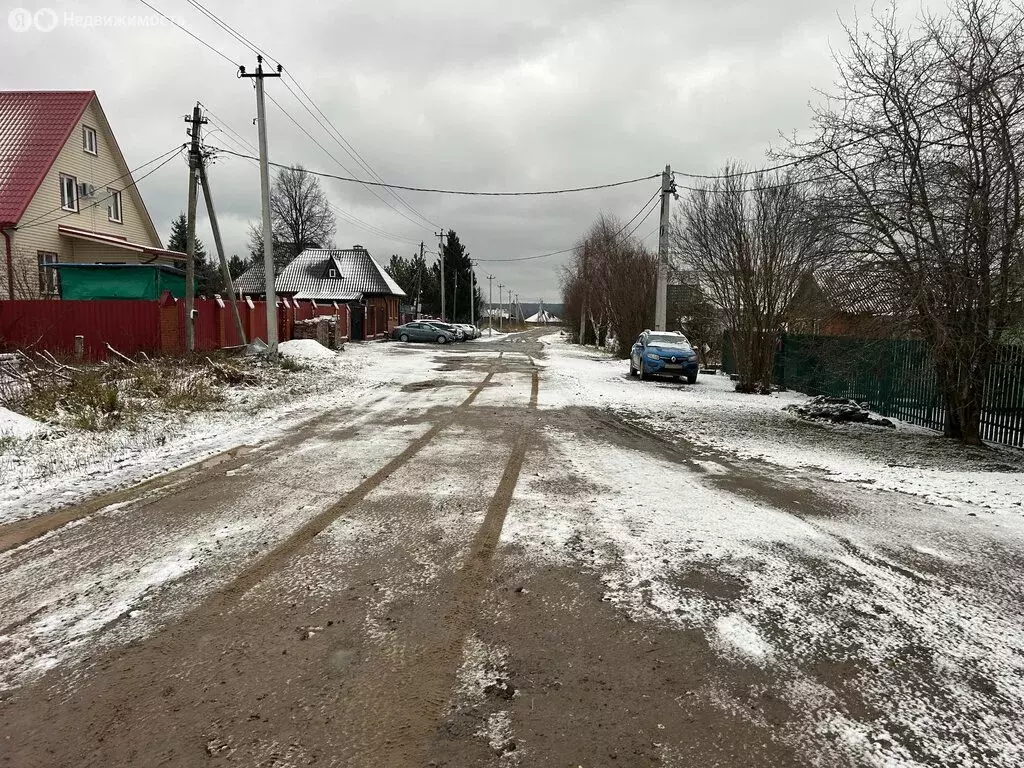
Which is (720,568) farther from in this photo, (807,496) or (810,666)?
(807,496)

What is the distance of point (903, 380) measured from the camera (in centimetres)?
1221

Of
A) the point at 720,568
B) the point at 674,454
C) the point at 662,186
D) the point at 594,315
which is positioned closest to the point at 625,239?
the point at 594,315

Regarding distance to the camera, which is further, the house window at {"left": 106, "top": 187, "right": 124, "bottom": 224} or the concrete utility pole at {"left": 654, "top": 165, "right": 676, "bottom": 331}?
the house window at {"left": 106, "top": 187, "right": 124, "bottom": 224}

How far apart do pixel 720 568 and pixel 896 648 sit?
1162 mm

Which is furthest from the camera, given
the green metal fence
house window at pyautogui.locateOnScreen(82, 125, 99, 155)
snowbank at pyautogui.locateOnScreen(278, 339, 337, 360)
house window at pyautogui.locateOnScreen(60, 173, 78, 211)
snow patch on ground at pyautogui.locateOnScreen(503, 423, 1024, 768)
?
house window at pyautogui.locateOnScreen(82, 125, 99, 155)

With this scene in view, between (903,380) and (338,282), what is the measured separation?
43278 millimetres

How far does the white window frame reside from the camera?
65.3 ft

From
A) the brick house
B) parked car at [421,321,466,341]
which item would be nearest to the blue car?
parked car at [421,321,466,341]

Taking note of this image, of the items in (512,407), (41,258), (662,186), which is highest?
(662,186)

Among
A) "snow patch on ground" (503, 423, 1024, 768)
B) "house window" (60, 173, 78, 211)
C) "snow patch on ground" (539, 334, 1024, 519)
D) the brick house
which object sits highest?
"house window" (60, 173, 78, 211)

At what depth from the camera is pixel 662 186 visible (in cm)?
2286

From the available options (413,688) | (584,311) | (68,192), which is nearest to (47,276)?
(68,192)

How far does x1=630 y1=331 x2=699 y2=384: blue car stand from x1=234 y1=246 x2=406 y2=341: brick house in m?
29.6

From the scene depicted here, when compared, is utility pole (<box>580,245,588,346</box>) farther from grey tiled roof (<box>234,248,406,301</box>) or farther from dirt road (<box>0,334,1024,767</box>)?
dirt road (<box>0,334,1024,767</box>)
